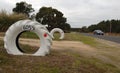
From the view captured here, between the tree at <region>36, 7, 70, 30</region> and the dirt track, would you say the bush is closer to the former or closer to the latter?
the dirt track

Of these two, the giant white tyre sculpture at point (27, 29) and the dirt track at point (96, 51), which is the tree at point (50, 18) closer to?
the dirt track at point (96, 51)

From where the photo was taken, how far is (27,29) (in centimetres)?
1049

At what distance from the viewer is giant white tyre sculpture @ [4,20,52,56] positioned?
10.2 meters

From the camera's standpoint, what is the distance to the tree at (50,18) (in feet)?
203

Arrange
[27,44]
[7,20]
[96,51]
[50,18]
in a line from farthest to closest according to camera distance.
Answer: [50,18], [7,20], [96,51], [27,44]

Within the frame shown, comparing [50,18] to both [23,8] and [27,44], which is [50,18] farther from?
[27,44]

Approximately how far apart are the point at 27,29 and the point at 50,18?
52.3m

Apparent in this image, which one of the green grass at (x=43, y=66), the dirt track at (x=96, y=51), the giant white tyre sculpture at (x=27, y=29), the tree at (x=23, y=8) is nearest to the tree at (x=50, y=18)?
the tree at (x=23, y=8)

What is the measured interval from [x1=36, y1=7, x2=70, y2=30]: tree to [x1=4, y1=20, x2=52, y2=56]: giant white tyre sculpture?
5008cm

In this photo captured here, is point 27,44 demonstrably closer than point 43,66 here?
No

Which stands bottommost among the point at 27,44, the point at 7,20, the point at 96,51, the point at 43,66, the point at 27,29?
the point at 96,51

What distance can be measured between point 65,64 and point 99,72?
0.94m

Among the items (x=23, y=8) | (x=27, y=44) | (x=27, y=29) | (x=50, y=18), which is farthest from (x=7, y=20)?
(x=50, y=18)

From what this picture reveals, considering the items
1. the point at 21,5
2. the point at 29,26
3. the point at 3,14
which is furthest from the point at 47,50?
the point at 21,5
